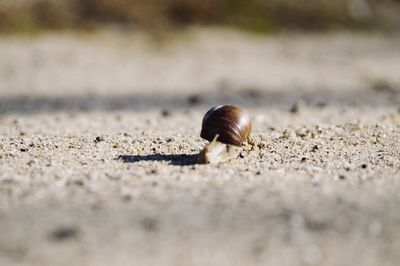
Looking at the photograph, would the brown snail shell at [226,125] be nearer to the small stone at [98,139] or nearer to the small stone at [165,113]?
the small stone at [98,139]

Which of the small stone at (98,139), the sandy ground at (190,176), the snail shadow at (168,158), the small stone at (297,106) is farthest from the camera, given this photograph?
the small stone at (297,106)

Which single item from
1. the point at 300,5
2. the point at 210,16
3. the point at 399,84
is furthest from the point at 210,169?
the point at 300,5

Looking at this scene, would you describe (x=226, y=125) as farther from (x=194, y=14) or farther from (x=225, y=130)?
(x=194, y=14)

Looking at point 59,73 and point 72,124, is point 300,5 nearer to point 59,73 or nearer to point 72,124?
point 59,73

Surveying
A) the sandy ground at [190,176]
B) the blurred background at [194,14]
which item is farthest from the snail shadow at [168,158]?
the blurred background at [194,14]

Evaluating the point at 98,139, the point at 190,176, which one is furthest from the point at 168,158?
the point at 98,139

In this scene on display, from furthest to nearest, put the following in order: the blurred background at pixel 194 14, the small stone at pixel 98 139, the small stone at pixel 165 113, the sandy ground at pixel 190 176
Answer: the blurred background at pixel 194 14 < the small stone at pixel 165 113 < the small stone at pixel 98 139 < the sandy ground at pixel 190 176

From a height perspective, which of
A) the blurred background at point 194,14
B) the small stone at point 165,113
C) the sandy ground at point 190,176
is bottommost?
the sandy ground at point 190,176
